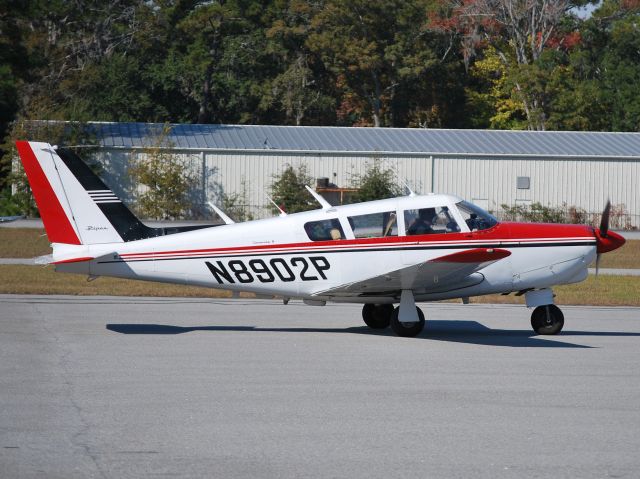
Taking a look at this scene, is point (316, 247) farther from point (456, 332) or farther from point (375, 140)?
point (375, 140)

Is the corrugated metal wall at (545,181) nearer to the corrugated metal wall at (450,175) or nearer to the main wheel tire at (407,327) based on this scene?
the corrugated metal wall at (450,175)

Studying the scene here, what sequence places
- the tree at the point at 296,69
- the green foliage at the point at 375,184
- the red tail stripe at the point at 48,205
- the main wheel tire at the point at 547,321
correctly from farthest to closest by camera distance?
1. the tree at the point at 296,69
2. the green foliage at the point at 375,184
3. the main wheel tire at the point at 547,321
4. the red tail stripe at the point at 48,205

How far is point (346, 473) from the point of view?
22.4ft

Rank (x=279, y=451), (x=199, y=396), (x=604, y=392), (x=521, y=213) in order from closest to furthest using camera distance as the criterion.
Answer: (x=279, y=451) → (x=199, y=396) → (x=604, y=392) → (x=521, y=213)

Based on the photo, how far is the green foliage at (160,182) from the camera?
146 feet

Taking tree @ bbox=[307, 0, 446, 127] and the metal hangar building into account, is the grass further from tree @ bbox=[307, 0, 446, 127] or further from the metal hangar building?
tree @ bbox=[307, 0, 446, 127]

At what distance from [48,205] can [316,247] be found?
11.8ft

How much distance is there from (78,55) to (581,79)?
105 ft

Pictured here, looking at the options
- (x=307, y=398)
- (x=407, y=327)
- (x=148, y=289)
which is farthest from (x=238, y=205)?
(x=307, y=398)

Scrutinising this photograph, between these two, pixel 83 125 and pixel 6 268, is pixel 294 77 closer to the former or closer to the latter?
pixel 83 125

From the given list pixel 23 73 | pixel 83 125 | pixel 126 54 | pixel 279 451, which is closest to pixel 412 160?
pixel 83 125

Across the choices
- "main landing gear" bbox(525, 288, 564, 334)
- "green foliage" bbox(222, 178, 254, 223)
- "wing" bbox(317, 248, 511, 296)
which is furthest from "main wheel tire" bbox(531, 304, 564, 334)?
"green foliage" bbox(222, 178, 254, 223)

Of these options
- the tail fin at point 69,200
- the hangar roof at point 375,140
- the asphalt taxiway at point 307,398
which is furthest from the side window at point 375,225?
the hangar roof at point 375,140

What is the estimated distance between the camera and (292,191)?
4434cm
